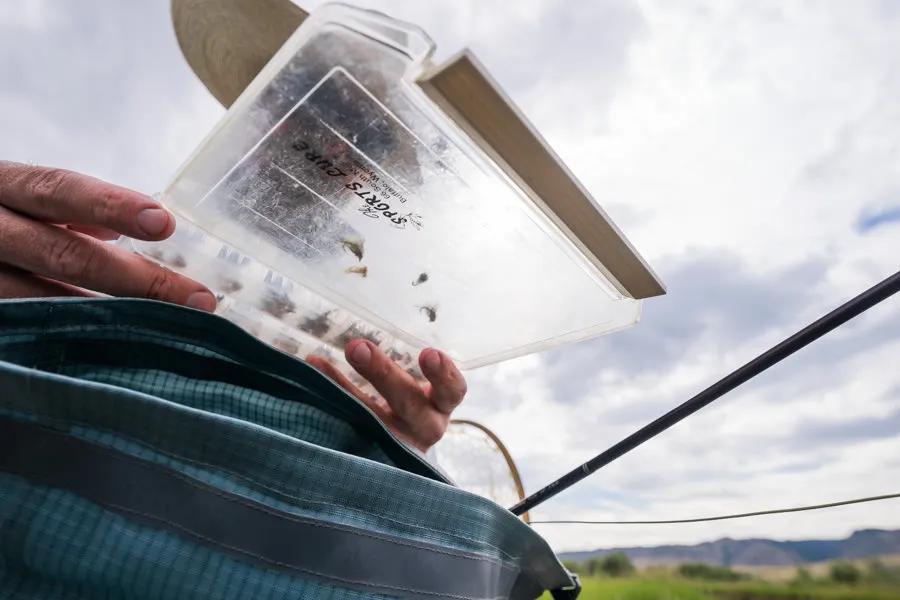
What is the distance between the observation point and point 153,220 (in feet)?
1.79

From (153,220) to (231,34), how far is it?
0.20 meters

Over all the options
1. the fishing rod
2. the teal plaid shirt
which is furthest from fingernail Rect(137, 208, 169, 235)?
the fishing rod

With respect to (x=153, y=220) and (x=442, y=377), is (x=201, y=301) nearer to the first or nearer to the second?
(x=153, y=220)

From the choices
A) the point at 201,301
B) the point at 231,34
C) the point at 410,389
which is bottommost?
the point at 201,301

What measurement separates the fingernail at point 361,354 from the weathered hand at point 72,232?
1.09 feet

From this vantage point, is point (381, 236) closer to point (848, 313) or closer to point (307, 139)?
point (307, 139)

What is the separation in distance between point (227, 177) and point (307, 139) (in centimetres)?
10

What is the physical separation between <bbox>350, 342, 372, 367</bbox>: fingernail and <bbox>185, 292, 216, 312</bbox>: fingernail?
0.28m

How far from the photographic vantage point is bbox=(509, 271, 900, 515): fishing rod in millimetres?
583

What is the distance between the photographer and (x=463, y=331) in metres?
0.91

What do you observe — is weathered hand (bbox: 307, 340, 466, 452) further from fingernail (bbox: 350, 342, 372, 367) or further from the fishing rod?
the fishing rod

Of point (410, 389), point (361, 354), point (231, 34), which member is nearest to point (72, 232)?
point (231, 34)

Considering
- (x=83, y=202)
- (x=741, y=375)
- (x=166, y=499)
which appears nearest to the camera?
(x=166, y=499)

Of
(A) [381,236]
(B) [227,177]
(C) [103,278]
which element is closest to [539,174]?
(A) [381,236]
